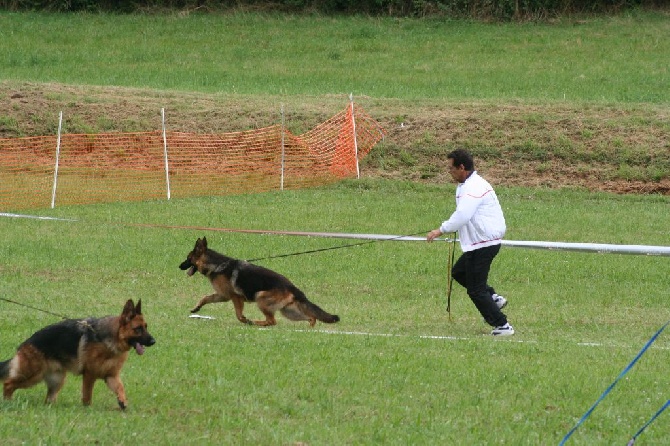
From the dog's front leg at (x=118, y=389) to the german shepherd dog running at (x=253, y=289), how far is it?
13.7 feet

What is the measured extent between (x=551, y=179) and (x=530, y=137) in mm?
1764

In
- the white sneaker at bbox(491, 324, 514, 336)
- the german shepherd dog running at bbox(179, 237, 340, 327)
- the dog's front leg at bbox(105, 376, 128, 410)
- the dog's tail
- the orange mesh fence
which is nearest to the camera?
the dog's front leg at bbox(105, 376, 128, 410)

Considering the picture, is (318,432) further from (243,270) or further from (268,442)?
(243,270)

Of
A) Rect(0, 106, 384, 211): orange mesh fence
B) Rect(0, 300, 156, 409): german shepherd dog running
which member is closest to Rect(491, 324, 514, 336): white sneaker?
Rect(0, 300, 156, 409): german shepherd dog running

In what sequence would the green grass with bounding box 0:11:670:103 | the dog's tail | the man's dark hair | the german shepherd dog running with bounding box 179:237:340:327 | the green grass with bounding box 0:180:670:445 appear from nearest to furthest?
the green grass with bounding box 0:180:670:445
the man's dark hair
the dog's tail
the german shepherd dog running with bounding box 179:237:340:327
the green grass with bounding box 0:11:670:103

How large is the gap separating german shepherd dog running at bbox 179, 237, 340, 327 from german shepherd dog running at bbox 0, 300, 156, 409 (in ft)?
13.7

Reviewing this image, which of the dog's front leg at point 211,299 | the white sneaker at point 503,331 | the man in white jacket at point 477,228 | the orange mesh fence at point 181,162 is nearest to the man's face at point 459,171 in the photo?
the man in white jacket at point 477,228

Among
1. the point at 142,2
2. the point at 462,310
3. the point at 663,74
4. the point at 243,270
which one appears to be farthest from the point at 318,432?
the point at 142,2

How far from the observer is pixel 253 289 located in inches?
510

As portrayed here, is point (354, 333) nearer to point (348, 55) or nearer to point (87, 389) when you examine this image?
point (87, 389)

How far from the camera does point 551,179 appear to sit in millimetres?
25609

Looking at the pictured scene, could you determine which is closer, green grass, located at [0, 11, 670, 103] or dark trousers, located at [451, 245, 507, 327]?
dark trousers, located at [451, 245, 507, 327]

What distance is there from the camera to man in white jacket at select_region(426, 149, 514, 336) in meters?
11.9

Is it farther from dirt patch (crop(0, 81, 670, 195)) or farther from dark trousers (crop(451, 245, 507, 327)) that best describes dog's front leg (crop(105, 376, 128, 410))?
dirt patch (crop(0, 81, 670, 195))
